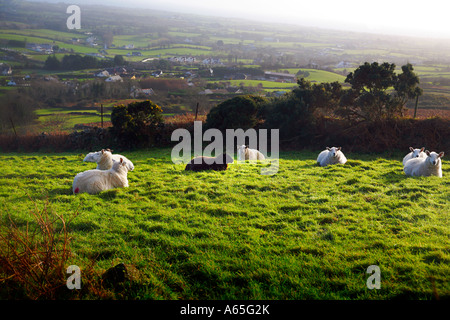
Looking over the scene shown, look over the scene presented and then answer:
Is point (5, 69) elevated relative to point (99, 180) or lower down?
elevated

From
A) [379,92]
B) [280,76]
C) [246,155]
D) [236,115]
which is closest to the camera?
→ [246,155]

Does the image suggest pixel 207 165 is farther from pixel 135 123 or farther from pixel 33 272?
pixel 135 123

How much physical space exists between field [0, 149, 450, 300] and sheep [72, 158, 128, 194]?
37 centimetres

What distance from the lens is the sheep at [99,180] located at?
8336mm

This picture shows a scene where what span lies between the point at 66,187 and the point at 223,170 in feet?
17.5

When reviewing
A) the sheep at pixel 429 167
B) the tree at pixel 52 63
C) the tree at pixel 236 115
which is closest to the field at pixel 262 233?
the sheep at pixel 429 167

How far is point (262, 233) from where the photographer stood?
5.26 metres

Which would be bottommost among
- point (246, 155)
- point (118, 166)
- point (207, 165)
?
point (246, 155)

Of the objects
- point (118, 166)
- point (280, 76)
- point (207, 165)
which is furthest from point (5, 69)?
point (207, 165)

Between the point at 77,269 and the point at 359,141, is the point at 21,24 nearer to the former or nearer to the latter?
the point at 359,141

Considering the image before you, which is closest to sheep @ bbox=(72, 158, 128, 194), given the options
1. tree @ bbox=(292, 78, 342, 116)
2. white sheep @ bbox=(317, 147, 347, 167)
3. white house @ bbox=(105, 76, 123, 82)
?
white sheep @ bbox=(317, 147, 347, 167)

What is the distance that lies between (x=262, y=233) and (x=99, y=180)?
18.1ft

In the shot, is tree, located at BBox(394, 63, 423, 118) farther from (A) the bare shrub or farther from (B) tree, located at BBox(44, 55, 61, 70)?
(B) tree, located at BBox(44, 55, 61, 70)

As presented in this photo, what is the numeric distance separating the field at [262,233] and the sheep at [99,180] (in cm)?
37
